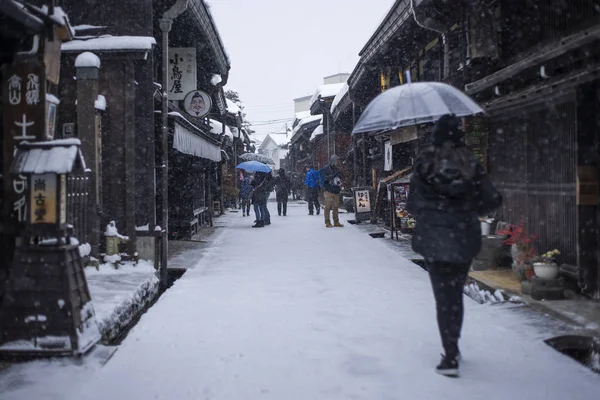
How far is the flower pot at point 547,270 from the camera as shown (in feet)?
24.9

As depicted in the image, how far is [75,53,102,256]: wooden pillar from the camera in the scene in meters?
9.73

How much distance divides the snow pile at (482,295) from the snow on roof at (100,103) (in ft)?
22.2

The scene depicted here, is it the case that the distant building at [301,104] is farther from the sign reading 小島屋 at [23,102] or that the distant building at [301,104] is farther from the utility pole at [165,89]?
the sign reading 小島屋 at [23,102]

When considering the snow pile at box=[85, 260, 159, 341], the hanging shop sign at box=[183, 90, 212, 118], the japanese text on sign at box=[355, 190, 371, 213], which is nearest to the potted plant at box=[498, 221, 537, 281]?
the snow pile at box=[85, 260, 159, 341]

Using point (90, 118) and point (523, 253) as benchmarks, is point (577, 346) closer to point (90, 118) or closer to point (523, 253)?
point (523, 253)

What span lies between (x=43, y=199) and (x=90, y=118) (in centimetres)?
460

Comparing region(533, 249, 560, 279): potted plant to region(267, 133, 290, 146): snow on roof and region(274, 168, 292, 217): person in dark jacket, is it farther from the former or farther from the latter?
region(267, 133, 290, 146): snow on roof

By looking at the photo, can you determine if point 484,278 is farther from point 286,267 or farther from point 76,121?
point 76,121

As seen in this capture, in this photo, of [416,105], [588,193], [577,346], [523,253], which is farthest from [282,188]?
[577,346]

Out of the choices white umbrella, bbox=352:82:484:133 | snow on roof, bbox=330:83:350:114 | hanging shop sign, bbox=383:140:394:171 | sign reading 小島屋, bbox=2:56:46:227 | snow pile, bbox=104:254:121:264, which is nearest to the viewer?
white umbrella, bbox=352:82:484:133

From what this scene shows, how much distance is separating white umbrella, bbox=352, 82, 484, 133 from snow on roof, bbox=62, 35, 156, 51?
5568 mm

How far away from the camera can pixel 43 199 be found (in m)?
5.56

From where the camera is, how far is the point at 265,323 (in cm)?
691

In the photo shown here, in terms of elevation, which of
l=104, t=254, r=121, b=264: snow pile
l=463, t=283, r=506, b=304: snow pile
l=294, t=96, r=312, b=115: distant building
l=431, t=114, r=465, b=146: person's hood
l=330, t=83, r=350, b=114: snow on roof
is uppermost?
l=294, t=96, r=312, b=115: distant building
